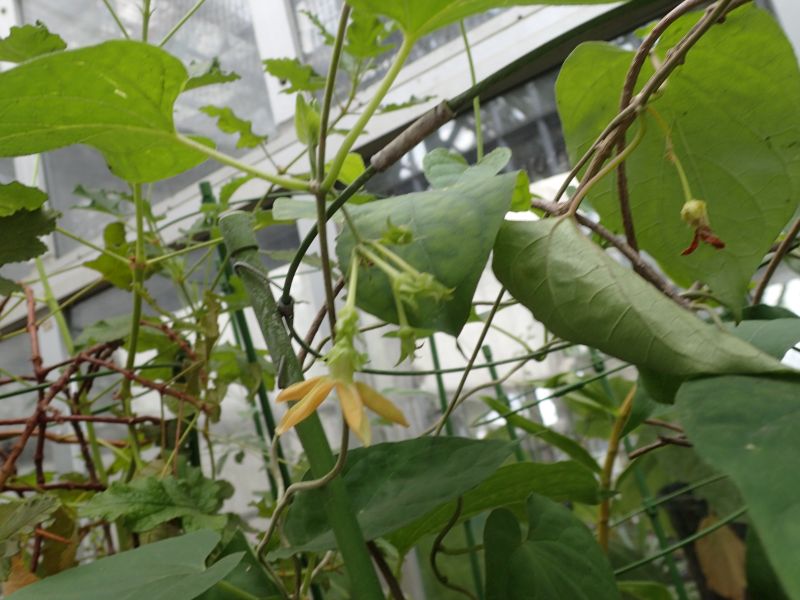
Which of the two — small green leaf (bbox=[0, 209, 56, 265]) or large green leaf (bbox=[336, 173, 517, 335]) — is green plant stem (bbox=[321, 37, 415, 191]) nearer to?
large green leaf (bbox=[336, 173, 517, 335])

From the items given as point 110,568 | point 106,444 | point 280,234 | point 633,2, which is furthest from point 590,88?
point 280,234

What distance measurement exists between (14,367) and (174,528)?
1.75 meters

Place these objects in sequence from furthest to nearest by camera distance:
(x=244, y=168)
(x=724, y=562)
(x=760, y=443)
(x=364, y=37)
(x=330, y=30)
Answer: (x=330, y=30) < (x=724, y=562) < (x=364, y=37) < (x=244, y=168) < (x=760, y=443)

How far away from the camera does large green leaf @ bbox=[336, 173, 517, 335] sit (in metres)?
0.24

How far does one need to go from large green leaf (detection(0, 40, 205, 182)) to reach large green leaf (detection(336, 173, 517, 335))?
11 cm

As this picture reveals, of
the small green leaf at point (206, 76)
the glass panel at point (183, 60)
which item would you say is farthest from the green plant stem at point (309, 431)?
the glass panel at point (183, 60)

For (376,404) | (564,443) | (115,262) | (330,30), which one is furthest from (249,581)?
(330,30)

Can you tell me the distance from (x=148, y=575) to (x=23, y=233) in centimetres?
31

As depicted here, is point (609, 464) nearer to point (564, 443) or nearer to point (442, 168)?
point (564, 443)

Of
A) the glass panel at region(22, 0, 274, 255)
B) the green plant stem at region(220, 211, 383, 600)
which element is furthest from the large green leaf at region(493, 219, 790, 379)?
the glass panel at region(22, 0, 274, 255)

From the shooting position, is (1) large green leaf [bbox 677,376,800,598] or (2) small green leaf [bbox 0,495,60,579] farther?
(2) small green leaf [bbox 0,495,60,579]

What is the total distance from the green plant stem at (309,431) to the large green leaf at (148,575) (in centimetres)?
5

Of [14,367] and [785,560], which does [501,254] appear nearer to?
[785,560]

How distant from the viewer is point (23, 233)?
1.58 feet
